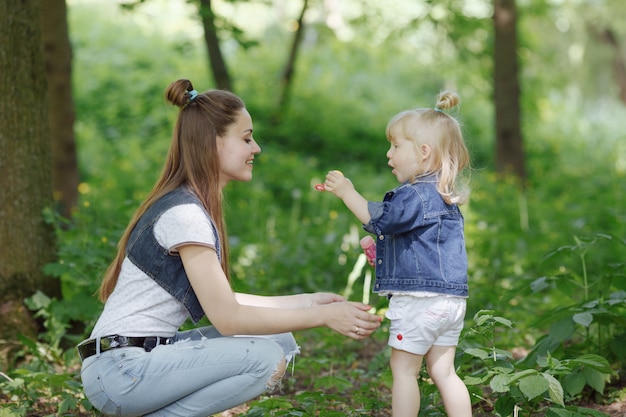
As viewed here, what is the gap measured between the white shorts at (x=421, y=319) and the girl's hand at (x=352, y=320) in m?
0.13

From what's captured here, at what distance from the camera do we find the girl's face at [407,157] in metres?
2.74

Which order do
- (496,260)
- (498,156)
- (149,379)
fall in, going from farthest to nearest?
(498,156)
(496,260)
(149,379)

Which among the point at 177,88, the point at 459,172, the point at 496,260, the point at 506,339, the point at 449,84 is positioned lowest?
the point at 506,339

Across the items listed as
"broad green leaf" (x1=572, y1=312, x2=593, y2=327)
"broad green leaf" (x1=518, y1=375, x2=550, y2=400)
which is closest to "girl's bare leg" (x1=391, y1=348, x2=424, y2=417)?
"broad green leaf" (x1=518, y1=375, x2=550, y2=400)

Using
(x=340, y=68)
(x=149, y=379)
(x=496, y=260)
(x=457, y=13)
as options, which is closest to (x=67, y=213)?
(x=496, y=260)

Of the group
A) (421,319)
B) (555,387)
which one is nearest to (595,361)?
(555,387)

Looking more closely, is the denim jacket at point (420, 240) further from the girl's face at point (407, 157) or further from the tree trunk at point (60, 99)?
the tree trunk at point (60, 99)

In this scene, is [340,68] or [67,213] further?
[340,68]

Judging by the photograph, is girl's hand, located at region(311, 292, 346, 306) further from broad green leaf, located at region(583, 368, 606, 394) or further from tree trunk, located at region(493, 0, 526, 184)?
tree trunk, located at region(493, 0, 526, 184)

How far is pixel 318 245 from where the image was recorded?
6.01 m

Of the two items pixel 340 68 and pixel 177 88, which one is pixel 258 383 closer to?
pixel 177 88

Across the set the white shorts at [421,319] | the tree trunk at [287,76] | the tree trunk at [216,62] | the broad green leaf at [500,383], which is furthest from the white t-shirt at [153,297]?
the tree trunk at [287,76]

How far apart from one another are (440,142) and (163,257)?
0.95 m

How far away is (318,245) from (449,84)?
1032 centimetres
